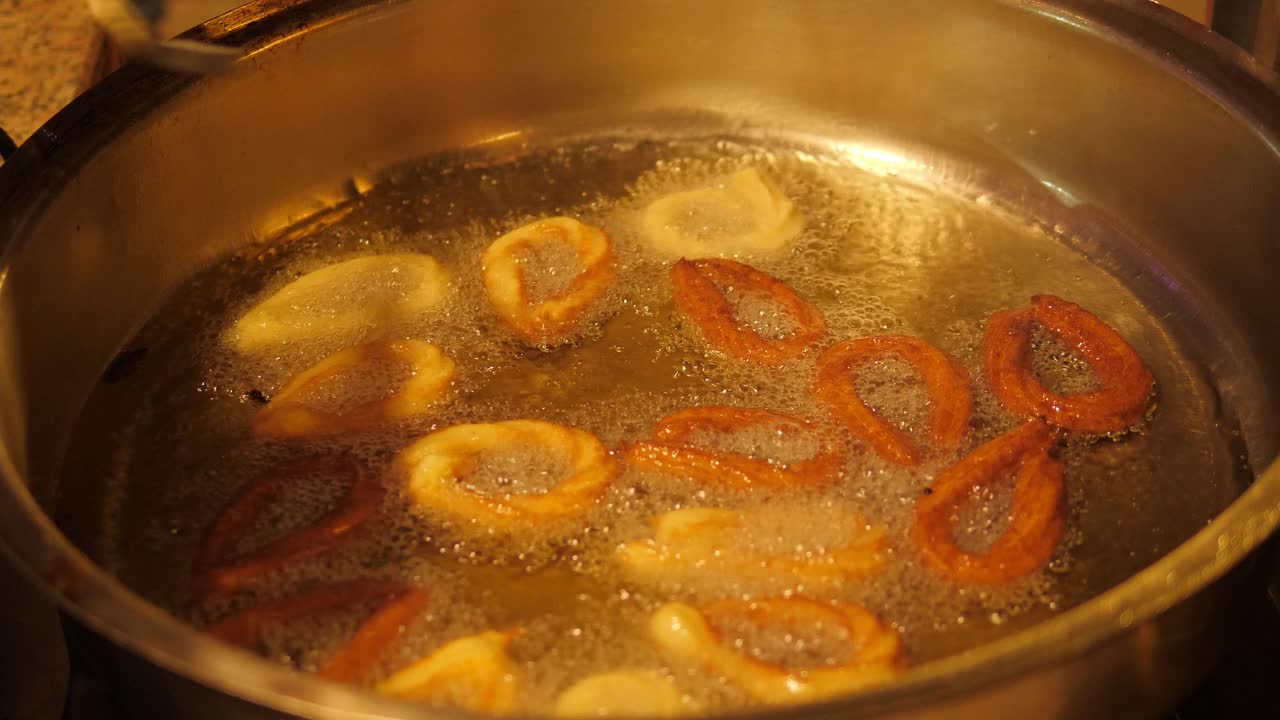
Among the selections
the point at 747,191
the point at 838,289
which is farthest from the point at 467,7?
the point at 838,289

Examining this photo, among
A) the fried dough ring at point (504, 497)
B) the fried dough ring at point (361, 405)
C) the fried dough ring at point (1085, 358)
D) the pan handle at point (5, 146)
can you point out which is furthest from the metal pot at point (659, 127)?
the fried dough ring at point (504, 497)

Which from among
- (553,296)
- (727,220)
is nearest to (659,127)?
(727,220)

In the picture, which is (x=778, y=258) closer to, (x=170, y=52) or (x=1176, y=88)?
(x=1176, y=88)

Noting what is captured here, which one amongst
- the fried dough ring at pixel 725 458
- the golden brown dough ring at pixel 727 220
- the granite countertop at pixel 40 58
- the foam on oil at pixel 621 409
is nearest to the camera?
the foam on oil at pixel 621 409

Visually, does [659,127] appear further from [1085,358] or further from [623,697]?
[623,697]

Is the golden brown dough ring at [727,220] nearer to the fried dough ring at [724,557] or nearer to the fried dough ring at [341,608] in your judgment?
the fried dough ring at [724,557]
